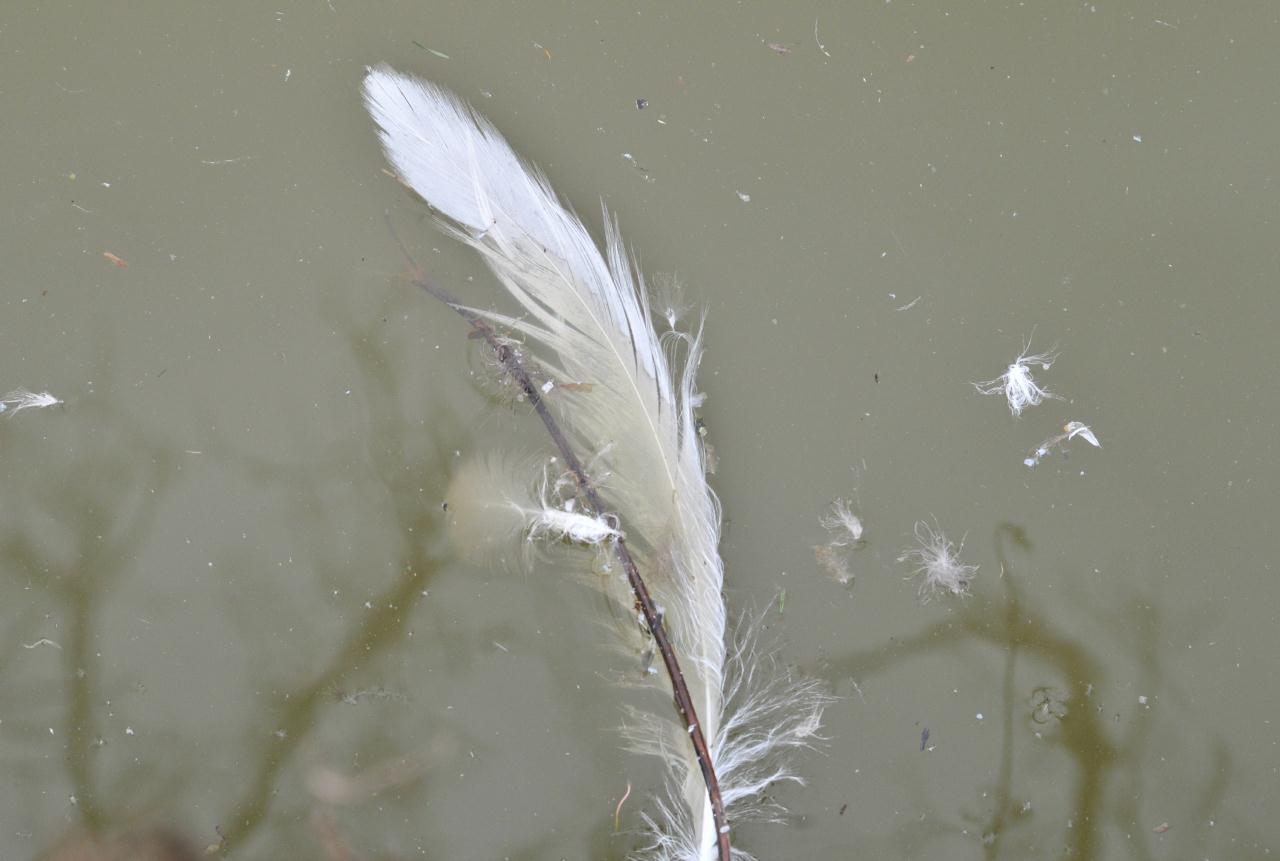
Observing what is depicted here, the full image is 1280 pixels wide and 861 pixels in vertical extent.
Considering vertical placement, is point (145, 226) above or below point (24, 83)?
below

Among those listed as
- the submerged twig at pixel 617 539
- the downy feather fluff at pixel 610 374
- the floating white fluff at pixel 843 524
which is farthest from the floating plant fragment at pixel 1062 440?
the submerged twig at pixel 617 539

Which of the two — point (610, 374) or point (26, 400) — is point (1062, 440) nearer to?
point (610, 374)

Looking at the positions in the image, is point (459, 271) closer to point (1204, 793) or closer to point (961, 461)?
point (961, 461)

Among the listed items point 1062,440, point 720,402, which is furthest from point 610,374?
point 1062,440

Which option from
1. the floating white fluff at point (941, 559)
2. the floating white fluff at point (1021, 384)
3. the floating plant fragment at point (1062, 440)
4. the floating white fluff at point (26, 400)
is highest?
the floating white fluff at point (1021, 384)

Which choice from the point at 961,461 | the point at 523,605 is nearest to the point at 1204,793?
the point at 961,461

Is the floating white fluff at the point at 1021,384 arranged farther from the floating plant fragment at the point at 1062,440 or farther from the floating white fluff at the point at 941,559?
the floating white fluff at the point at 941,559

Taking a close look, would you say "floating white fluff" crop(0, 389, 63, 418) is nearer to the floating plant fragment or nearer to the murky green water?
the murky green water
